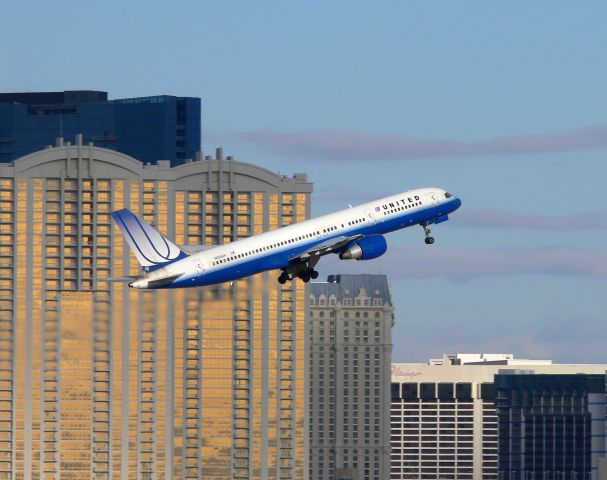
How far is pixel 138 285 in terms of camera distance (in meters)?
200
